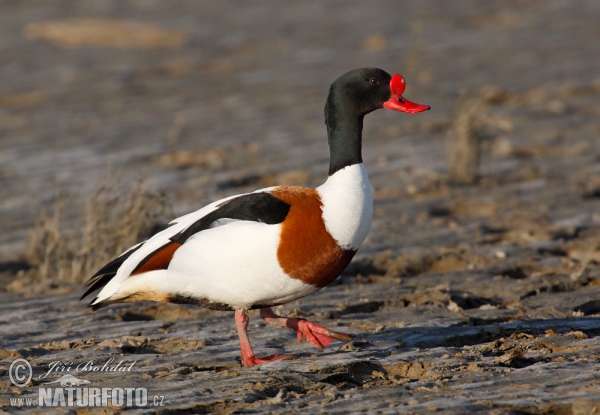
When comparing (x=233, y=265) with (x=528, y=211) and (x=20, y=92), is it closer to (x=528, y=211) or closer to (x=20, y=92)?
(x=528, y=211)

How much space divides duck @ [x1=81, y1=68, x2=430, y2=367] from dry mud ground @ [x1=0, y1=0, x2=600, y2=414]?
1.14 feet

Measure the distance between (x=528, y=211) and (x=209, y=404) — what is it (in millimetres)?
5310

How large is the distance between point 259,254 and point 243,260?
0.10 meters

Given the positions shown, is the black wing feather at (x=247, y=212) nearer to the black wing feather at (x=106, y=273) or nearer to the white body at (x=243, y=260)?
the white body at (x=243, y=260)

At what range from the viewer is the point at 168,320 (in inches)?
258

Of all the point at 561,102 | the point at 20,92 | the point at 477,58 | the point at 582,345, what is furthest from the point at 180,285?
the point at 477,58

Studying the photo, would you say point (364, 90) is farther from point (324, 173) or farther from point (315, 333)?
point (324, 173)

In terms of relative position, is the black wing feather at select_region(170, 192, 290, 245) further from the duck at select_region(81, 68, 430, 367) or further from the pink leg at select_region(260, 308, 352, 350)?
the pink leg at select_region(260, 308, 352, 350)

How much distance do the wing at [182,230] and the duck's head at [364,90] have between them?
908 millimetres

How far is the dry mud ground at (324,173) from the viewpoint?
5020 mm

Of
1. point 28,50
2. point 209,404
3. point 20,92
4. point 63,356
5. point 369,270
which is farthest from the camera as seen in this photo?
point 28,50

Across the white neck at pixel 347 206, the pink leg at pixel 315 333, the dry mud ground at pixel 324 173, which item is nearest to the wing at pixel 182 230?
the white neck at pixel 347 206

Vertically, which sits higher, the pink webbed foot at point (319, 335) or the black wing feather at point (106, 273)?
the black wing feather at point (106, 273)

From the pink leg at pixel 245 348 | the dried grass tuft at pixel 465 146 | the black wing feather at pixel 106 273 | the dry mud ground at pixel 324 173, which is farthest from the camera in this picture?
the dried grass tuft at pixel 465 146
